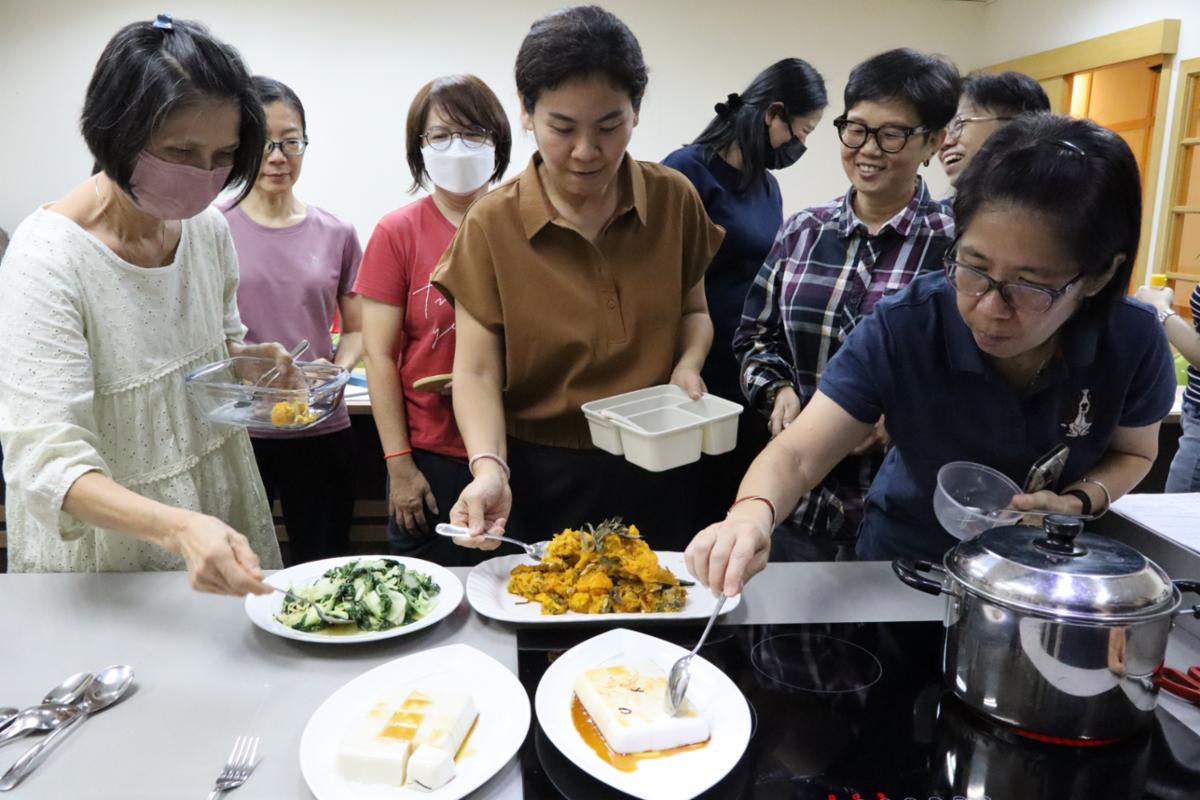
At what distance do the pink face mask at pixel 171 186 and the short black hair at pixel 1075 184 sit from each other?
1234 mm

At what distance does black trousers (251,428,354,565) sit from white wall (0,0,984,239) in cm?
361

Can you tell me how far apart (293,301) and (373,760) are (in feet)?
6.48

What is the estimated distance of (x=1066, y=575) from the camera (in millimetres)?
966

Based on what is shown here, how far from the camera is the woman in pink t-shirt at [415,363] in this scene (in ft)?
7.32

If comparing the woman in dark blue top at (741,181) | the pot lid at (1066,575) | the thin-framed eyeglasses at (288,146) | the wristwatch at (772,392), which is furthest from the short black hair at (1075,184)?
the thin-framed eyeglasses at (288,146)

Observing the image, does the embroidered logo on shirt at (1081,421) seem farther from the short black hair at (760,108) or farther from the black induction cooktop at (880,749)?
the short black hair at (760,108)

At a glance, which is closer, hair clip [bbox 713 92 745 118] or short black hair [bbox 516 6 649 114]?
short black hair [bbox 516 6 649 114]

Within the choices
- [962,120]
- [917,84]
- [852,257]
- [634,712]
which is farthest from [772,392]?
[634,712]

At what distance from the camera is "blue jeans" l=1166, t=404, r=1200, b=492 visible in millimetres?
2596

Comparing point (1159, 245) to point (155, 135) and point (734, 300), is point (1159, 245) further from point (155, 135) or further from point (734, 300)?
point (155, 135)

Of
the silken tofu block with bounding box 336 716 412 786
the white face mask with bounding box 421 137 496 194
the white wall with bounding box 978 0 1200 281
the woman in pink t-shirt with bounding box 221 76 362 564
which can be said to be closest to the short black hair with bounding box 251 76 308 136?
the woman in pink t-shirt with bounding box 221 76 362 564

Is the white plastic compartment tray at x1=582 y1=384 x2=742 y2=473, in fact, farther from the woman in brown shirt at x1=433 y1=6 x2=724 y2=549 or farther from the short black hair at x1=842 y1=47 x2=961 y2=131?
the short black hair at x1=842 y1=47 x2=961 y2=131

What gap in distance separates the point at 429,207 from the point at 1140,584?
6.23 ft

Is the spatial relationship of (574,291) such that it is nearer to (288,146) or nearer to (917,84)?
(917,84)
